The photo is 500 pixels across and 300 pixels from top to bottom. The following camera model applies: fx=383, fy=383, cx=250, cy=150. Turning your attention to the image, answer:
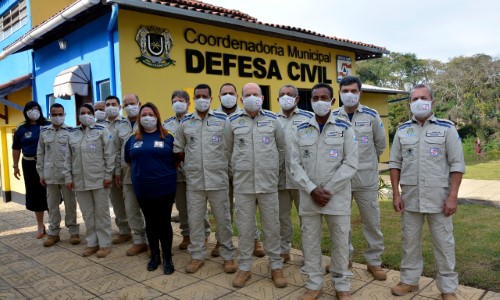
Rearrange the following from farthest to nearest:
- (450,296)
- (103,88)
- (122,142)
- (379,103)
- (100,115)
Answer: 1. (379,103)
2. (103,88)
3. (100,115)
4. (122,142)
5. (450,296)

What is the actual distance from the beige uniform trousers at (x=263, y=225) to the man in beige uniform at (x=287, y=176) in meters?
0.38

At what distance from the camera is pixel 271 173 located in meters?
3.85

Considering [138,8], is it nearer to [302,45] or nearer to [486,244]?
[302,45]

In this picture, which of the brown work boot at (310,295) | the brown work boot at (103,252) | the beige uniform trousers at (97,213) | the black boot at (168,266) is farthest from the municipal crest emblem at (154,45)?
the brown work boot at (310,295)

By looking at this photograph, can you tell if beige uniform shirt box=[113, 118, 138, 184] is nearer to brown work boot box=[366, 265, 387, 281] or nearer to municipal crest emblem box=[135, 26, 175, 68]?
municipal crest emblem box=[135, 26, 175, 68]

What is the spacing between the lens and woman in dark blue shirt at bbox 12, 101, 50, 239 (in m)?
5.66

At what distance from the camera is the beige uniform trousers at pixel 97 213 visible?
16.2 ft

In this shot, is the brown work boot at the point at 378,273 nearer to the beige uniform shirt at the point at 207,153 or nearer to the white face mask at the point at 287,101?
the beige uniform shirt at the point at 207,153

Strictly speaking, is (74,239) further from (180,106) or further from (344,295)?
(344,295)

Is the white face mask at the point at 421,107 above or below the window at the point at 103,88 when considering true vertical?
below

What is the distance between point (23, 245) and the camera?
18.5 ft

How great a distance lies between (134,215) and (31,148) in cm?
207

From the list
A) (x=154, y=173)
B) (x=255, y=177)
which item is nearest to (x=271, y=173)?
(x=255, y=177)

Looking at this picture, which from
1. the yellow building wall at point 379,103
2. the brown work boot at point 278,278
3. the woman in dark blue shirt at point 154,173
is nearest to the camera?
the brown work boot at point 278,278
